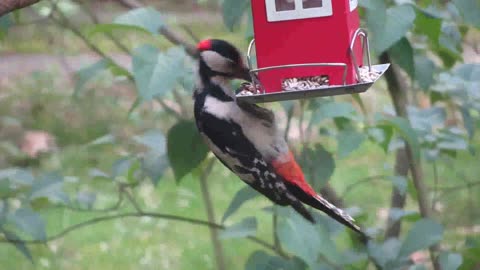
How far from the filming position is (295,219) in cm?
245

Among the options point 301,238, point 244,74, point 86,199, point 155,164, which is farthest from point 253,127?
point 86,199

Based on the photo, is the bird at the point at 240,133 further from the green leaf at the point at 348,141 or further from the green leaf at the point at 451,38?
the green leaf at the point at 451,38

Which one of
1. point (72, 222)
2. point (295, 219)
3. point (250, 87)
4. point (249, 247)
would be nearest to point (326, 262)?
point (295, 219)

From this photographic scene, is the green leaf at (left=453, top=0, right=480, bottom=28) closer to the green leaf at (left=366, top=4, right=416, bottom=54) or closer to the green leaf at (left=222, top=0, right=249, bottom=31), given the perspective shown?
the green leaf at (left=366, top=4, right=416, bottom=54)

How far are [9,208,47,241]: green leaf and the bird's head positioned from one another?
2.58 feet

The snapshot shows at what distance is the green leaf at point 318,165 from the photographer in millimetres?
2559

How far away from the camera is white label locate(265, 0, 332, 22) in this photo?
2004mm

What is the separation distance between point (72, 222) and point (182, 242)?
0.76 m

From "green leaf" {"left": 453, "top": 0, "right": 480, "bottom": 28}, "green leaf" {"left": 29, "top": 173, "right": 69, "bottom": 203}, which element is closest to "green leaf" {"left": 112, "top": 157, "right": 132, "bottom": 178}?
"green leaf" {"left": 29, "top": 173, "right": 69, "bottom": 203}

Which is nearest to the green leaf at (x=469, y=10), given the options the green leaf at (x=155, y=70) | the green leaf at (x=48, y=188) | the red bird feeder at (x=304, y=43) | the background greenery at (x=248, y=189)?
the background greenery at (x=248, y=189)

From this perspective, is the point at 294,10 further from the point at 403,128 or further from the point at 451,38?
the point at 451,38

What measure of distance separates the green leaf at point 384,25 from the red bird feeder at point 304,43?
17 cm

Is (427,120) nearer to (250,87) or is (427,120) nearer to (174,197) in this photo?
(250,87)

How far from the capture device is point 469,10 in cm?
226
